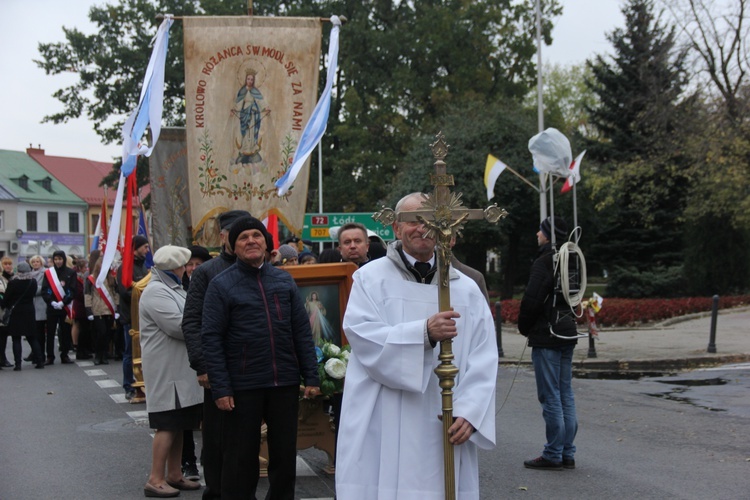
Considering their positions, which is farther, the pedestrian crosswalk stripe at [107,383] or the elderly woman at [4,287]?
the elderly woman at [4,287]

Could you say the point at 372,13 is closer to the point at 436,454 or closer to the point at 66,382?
the point at 66,382

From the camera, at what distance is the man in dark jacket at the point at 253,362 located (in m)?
5.47

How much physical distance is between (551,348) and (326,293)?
1828mm

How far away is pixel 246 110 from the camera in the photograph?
34.6 feet

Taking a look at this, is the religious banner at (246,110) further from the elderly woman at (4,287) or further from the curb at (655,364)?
the elderly woman at (4,287)

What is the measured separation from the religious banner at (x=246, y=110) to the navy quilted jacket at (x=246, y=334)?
4785 millimetres

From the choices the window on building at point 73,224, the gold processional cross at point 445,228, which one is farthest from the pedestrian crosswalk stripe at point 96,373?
the window on building at point 73,224

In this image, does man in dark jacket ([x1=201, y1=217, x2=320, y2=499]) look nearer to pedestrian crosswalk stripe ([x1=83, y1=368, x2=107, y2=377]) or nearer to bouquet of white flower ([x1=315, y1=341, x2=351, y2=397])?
bouquet of white flower ([x1=315, y1=341, x2=351, y2=397])

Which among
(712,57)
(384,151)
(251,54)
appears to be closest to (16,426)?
(251,54)

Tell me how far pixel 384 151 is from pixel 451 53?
497 cm

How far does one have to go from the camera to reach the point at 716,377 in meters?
13.5

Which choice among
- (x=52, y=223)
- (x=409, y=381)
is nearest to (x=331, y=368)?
(x=409, y=381)

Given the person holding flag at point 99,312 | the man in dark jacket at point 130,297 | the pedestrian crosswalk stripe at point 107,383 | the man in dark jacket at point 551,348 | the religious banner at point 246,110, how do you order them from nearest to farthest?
the man in dark jacket at point 551,348
the religious banner at point 246,110
the man in dark jacket at point 130,297
the pedestrian crosswalk stripe at point 107,383
the person holding flag at point 99,312

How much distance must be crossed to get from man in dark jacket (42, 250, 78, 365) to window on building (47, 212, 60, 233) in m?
70.4
